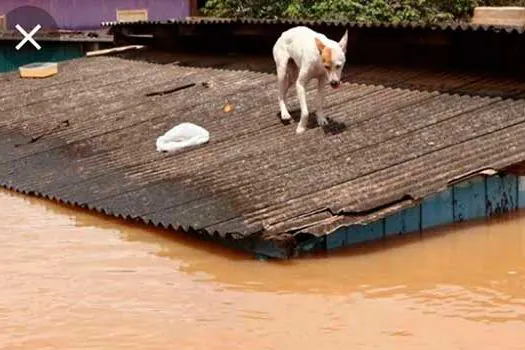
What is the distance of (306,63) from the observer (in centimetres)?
911

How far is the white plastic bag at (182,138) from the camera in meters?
9.64

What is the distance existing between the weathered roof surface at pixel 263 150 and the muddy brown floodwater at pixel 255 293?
323 mm

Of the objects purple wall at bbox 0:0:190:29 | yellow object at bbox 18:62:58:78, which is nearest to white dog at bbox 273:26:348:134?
yellow object at bbox 18:62:58:78

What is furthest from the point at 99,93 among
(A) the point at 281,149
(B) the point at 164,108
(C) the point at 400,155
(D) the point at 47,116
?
(C) the point at 400,155

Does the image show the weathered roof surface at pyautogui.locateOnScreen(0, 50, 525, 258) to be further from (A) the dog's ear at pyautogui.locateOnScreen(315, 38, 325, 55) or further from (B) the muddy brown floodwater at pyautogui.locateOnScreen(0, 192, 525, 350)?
(A) the dog's ear at pyautogui.locateOnScreen(315, 38, 325, 55)

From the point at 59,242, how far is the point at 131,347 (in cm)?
267

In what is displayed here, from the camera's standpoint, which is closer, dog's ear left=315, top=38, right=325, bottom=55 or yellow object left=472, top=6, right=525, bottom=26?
dog's ear left=315, top=38, right=325, bottom=55

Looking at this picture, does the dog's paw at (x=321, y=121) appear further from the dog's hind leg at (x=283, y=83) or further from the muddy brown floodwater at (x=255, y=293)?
the muddy brown floodwater at (x=255, y=293)

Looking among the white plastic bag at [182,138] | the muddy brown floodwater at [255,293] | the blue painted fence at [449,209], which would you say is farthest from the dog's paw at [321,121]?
the muddy brown floodwater at [255,293]

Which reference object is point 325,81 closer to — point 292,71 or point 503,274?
point 292,71

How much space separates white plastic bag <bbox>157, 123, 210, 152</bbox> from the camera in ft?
31.6

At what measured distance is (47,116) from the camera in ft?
40.6

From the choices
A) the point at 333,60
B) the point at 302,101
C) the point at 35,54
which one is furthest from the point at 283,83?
the point at 35,54

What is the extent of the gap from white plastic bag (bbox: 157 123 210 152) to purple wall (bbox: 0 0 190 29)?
13.1 meters
